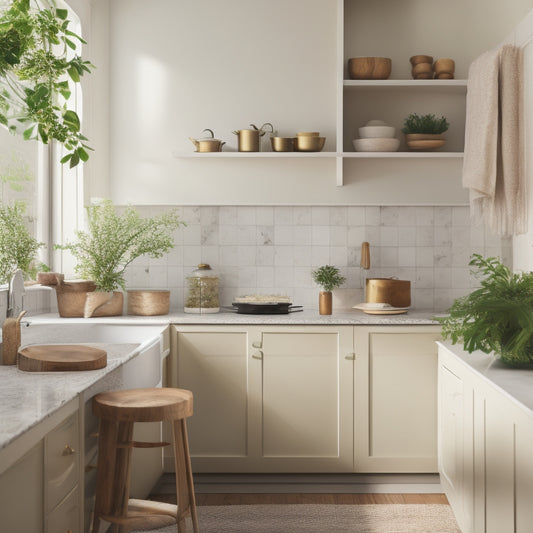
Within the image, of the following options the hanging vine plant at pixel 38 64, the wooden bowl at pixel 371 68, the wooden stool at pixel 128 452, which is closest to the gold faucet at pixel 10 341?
the wooden stool at pixel 128 452

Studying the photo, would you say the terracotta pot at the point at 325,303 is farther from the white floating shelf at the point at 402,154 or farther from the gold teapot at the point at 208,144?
the gold teapot at the point at 208,144

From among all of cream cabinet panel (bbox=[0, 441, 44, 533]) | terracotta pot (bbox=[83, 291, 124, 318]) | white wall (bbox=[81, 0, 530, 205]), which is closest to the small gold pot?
white wall (bbox=[81, 0, 530, 205])

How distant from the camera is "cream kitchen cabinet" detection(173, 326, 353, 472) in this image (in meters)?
3.48

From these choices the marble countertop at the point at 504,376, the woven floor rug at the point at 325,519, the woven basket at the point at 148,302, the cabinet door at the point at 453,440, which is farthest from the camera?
the woven basket at the point at 148,302

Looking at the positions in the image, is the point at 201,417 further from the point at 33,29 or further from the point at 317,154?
the point at 33,29

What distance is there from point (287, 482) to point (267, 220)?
4.79ft

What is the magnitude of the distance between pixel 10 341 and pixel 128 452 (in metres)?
0.58

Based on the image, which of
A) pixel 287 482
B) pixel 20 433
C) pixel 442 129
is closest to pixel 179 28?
pixel 442 129

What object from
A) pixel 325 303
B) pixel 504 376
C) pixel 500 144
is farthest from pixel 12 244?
pixel 500 144

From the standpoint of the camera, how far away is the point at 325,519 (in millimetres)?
3119

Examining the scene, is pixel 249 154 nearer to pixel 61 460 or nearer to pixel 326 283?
pixel 326 283

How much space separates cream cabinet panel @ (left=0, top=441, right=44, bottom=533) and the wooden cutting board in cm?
46

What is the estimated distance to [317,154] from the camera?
384 cm

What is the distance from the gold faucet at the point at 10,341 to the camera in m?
2.11
